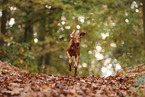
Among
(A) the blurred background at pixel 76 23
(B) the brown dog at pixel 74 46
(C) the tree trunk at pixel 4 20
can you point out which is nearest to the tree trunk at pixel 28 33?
(A) the blurred background at pixel 76 23

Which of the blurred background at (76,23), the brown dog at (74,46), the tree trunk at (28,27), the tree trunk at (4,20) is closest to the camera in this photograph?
the brown dog at (74,46)

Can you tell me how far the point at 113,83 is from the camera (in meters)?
7.21

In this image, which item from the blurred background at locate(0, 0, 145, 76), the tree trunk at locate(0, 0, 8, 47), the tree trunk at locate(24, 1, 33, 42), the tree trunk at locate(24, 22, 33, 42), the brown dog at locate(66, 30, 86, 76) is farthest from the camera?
the tree trunk at locate(24, 22, 33, 42)

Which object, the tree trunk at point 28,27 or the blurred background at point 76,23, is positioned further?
the tree trunk at point 28,27

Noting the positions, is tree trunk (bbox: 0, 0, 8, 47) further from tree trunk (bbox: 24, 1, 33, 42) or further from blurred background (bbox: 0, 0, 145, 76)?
tree trunk (bbox: 24, 1, 33, 42)

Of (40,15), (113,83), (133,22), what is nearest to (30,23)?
(40,15)

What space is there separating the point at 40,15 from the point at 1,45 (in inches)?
180

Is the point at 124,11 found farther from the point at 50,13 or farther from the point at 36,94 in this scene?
the point at 36,94

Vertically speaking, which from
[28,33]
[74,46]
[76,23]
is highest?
[76,23]

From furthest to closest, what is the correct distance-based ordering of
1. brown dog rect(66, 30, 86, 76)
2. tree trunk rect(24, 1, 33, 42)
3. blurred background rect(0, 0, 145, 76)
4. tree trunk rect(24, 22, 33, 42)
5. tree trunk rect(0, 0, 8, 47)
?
1. tree trunk rect(24, 22, 33, 42)
2. tree trunk rect(24, 1, 33, 42)
3. tree trunk rect(0, 0, 8, 47)
4. blurred background rect(0, 0, 145, 76)
5. brown dog rect(66, 30, 86, 76)

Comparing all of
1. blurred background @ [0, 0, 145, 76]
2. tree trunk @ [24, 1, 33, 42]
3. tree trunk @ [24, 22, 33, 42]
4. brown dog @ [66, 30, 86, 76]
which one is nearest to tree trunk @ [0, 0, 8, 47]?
blurred background @ [0, 0, 145, 76]

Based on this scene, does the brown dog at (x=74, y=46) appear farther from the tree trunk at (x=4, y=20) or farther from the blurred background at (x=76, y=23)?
the tree trunk at (x=4, y=20)

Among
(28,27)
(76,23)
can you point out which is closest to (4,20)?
(28,27)

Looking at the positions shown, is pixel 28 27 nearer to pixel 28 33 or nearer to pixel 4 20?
pixel 28 33
